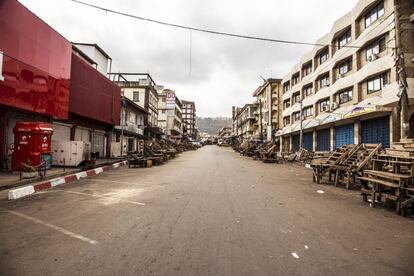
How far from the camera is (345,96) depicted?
1014 inches

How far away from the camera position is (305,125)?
33.2 metres

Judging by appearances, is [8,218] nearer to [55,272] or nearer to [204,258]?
[55,272]

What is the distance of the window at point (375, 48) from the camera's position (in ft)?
66.0

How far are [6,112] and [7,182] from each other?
558 centimetres

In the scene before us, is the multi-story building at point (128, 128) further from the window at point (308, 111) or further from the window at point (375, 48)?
the window at point (375, 48)

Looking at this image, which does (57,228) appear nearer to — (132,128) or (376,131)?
(376,131)

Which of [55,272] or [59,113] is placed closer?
[55,272]

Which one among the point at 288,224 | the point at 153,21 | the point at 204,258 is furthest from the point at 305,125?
the point at 204,258

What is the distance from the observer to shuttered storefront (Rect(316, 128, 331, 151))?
30.2 metres

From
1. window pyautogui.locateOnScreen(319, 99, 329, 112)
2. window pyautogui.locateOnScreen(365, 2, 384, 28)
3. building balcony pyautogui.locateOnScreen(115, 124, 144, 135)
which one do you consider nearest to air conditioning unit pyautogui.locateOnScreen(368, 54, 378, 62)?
window pyautogui.locateOnScreen(365, 2, 384, 28)

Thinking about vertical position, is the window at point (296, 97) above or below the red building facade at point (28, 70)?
above

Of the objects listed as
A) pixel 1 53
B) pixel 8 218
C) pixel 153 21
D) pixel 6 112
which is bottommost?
pixel 8 218

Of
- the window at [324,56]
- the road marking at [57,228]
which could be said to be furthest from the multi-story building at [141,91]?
the road marking at [57,228]

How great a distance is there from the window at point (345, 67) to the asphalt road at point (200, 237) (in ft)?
73.1
